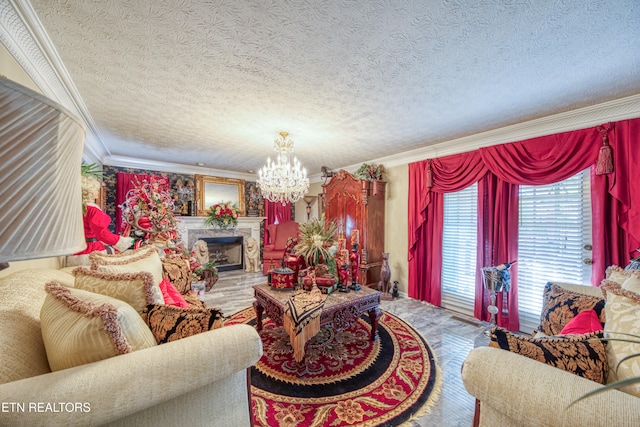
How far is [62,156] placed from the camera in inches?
17.8

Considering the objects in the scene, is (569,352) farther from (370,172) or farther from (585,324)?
(370,172)

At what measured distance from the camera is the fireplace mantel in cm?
507

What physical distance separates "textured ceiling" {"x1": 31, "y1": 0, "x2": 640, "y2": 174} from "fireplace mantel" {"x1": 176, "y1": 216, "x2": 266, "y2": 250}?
2.67m

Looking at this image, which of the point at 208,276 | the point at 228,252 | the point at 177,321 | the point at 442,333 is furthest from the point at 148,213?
the point at 228,252

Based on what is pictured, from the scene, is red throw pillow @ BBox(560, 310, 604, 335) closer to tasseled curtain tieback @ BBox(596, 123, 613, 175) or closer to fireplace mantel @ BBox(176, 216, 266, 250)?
tasseled curtain tieback @ BBox(596, 123, 613, 175)

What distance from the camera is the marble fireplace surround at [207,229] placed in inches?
200

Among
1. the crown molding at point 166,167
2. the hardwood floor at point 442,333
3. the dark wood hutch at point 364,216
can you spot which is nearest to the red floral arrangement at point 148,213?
the hardwood floor at point 442,333

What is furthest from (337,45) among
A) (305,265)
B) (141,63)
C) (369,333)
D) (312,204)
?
(312,204)

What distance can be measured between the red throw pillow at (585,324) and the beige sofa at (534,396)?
0.72 metres

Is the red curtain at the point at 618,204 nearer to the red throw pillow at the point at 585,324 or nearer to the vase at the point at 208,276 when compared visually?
the red throw pillow at the point at 585,324

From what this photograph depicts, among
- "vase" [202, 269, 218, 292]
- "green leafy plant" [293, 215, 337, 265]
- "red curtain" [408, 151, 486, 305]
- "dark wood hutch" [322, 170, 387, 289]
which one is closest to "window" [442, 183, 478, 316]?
"red curtain" [408, 151, 486, 305]

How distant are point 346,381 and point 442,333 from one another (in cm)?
145

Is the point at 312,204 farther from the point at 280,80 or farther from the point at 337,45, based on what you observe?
the point at 337,45

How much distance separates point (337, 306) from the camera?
207 cm
